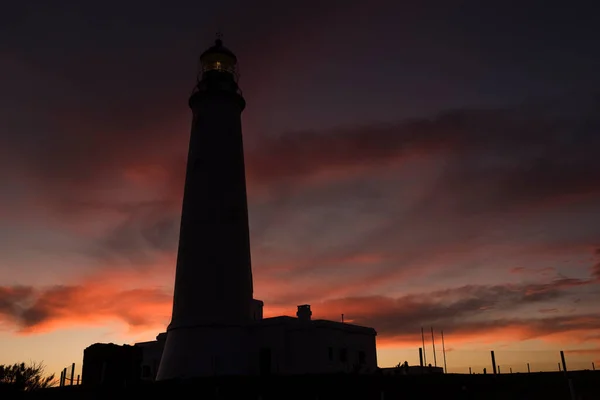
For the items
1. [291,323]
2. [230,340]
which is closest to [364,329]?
[291,323]

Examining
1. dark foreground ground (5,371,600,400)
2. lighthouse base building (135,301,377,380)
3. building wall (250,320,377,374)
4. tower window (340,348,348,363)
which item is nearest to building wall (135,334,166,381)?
lighthouse base building (135,301,377,380)

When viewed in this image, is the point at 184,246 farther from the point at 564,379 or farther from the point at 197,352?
the point at 564,379

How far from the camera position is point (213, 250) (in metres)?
32.3

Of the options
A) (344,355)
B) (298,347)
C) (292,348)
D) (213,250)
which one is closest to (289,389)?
(298,347)

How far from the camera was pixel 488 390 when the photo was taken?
28.6 metres

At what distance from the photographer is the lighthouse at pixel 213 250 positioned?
31.1m

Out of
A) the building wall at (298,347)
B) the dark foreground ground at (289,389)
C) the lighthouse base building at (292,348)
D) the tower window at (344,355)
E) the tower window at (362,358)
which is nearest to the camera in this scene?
the dark foreground ground at (289,389)

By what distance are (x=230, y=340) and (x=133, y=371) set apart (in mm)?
6516

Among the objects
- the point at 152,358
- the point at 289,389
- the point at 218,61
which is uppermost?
the point at 218,61

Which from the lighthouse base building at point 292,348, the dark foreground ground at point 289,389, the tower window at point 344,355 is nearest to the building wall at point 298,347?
the lighthouse base building at point 292,348

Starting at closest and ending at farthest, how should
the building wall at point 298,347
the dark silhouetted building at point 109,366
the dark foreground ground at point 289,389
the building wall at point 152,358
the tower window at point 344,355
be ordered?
1. the dark foreground ground at point 289,389
2. the dark silhouetted building at point 109,366
3. the building wall at point 298,347
4. the tower window at point 344,355
5. the building wall at point 152,358

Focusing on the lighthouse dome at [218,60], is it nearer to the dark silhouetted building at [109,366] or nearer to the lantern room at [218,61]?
the lantern room at [218,61]

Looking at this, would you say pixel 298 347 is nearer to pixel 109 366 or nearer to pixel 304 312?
pixel 304 312

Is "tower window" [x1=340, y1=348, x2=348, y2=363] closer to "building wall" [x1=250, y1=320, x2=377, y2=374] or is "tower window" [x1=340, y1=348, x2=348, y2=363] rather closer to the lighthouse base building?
the lighthouse base building
